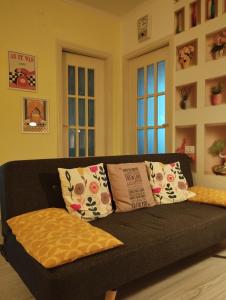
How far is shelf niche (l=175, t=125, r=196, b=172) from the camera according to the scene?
288 cm

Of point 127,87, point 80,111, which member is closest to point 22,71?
point 80,111

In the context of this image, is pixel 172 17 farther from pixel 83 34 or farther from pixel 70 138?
pixel 70 138

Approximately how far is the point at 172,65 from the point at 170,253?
2.17 metres

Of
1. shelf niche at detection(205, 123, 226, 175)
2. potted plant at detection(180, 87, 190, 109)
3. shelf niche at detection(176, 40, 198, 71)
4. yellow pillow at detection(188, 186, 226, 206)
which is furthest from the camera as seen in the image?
potted plant at detection(180, 87, 190, 109)

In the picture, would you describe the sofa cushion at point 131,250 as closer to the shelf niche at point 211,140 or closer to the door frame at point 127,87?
the shelf niche at point 211,140

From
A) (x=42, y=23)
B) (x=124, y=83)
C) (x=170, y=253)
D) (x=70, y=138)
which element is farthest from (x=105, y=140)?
(x=170, y=253)

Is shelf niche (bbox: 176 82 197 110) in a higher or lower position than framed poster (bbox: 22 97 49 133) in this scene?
higher

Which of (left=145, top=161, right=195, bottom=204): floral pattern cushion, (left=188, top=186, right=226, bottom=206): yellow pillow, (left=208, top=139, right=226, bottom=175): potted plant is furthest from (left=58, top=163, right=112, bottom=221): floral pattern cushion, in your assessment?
(left=208, top=139, right=226, bottom=175): potted plant

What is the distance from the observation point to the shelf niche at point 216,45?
2.54m

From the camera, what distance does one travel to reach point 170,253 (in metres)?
1.50

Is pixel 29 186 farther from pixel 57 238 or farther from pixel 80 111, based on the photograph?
pixel 80 111

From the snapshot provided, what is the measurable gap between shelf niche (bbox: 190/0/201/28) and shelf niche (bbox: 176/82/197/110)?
64 cm

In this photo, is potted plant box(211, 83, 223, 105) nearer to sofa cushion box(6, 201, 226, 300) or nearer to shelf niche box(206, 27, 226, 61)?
shelf niche box(206, 27, 226, 61)

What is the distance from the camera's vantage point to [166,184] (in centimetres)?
217
